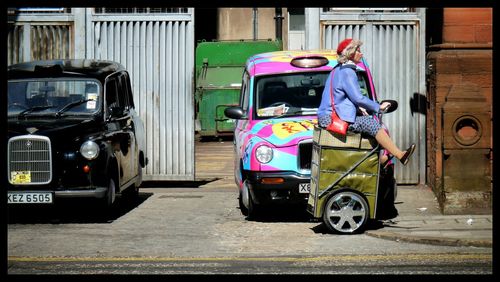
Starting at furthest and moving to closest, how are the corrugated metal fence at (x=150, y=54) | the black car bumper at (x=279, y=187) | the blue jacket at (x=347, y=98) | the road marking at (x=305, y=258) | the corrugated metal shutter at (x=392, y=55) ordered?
the corrugated metal fence at (x=150, y=54) < the corrugated metal shutter at (x=392, y=55) < the black car bumper at (x=279, y=187) < the blue jacket at (x=347, y=98) < the road marking at (x=305, y=258)

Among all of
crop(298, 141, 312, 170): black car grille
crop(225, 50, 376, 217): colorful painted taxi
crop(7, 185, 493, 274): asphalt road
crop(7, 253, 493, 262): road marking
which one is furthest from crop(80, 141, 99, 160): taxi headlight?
crop(7, 253, 493, 262): road marking

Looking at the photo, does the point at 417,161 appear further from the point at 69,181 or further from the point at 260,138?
the point at 69,181

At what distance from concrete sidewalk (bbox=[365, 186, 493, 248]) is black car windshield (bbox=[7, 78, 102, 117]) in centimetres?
437

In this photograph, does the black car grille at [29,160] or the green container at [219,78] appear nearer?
the black car grille at [29,160]

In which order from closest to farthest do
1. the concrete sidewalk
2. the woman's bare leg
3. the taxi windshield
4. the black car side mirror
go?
1. the concrete sidewalk
2. the woman's bare leg
3. the taxi windshield
4. the black car side mirror

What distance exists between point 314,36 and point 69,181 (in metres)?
5.93

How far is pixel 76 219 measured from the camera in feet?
44.7

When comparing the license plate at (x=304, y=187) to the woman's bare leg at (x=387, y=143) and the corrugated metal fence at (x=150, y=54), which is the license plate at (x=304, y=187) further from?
the corrugated metal fence at (x=150, y=54)

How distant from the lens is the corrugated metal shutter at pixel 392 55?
1731cm

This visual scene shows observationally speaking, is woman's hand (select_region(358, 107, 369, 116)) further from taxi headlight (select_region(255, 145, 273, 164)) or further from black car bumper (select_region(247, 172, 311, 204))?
taxi headlight (select_region(255, 145, 273, 164))

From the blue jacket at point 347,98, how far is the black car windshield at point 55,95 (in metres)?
3.75

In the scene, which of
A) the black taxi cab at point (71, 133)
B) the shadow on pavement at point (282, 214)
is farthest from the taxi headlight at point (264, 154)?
the black taxi cab at point (71, 133)

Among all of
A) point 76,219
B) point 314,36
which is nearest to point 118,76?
point 76,219

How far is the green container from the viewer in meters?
27.8
